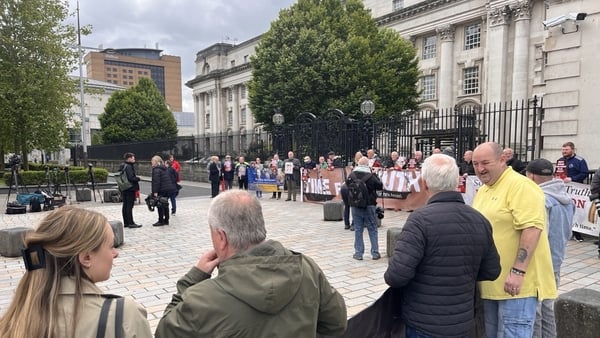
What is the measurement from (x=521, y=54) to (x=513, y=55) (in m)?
1.06

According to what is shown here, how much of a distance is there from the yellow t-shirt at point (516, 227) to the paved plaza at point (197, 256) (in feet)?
7.18

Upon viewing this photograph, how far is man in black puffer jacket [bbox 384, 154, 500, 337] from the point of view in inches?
98.4

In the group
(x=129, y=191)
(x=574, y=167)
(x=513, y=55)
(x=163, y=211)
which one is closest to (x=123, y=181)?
(x=129, y=191)

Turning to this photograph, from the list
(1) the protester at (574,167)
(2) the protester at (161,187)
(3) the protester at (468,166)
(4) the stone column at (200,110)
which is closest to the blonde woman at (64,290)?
(1) the protester at (574,167)

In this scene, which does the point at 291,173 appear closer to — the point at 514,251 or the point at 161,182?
the point at 161,182

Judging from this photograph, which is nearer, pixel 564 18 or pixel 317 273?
pixel 317 273

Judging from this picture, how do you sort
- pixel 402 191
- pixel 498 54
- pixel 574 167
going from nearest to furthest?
1. pixel 574 167
2. pixel 402 191
3. pixel 498 54

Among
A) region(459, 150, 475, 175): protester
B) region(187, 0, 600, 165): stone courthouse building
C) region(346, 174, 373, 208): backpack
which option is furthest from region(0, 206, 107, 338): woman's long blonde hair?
region(187, 0, 600, 165): stone courthouse building

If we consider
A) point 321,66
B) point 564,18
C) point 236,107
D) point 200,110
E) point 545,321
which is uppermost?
point 200,110

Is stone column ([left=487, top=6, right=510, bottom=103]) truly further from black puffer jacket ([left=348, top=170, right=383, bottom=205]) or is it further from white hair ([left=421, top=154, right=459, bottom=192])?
white hair ([left=421, top=154, right=459, bottom=192])

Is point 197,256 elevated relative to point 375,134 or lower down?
lower down

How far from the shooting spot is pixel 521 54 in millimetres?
33250

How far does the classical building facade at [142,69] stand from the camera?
13700 centimetres

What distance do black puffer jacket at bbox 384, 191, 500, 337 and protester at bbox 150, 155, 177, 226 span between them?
9165 mm
